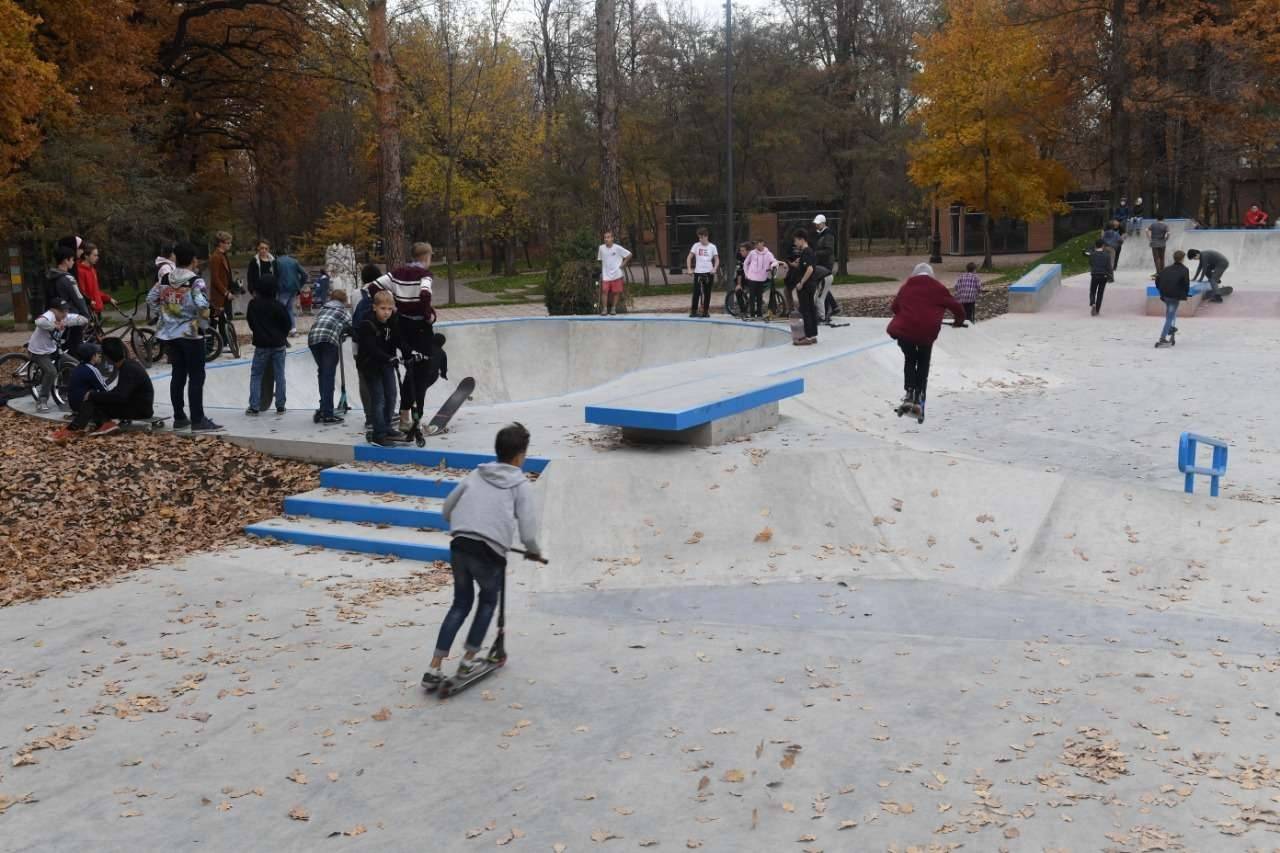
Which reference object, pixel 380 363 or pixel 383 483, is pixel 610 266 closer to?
pixel 380 363

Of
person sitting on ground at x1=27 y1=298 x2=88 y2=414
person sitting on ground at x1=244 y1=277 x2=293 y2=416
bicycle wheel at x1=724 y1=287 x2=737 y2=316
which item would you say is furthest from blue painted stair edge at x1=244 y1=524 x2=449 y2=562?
bicycle wheel at x1=724 y1=287 x2=737 y2=316

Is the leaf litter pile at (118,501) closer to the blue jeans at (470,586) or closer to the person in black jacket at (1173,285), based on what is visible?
the blue jeans at (470,586)

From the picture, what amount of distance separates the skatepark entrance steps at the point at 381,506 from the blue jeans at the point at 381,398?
22cm

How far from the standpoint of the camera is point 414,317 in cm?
1039

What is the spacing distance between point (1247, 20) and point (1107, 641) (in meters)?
32.8

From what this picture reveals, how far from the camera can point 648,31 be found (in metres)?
44.1

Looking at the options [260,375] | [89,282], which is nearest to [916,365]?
[260,375]

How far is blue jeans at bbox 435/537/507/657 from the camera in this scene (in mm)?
6051

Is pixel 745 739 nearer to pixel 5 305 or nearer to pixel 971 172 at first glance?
pixel 971 172

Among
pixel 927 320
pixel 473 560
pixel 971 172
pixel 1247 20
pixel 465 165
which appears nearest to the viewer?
pixel 473 560

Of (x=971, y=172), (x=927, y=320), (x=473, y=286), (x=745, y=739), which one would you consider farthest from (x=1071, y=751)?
(x=473, y=286)

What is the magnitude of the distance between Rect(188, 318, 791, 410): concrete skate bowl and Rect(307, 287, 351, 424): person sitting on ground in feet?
19.8

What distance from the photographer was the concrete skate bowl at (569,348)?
730 inches

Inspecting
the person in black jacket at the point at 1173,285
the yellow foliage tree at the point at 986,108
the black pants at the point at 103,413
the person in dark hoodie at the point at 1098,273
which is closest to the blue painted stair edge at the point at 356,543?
the black pants at the point at 103,413
